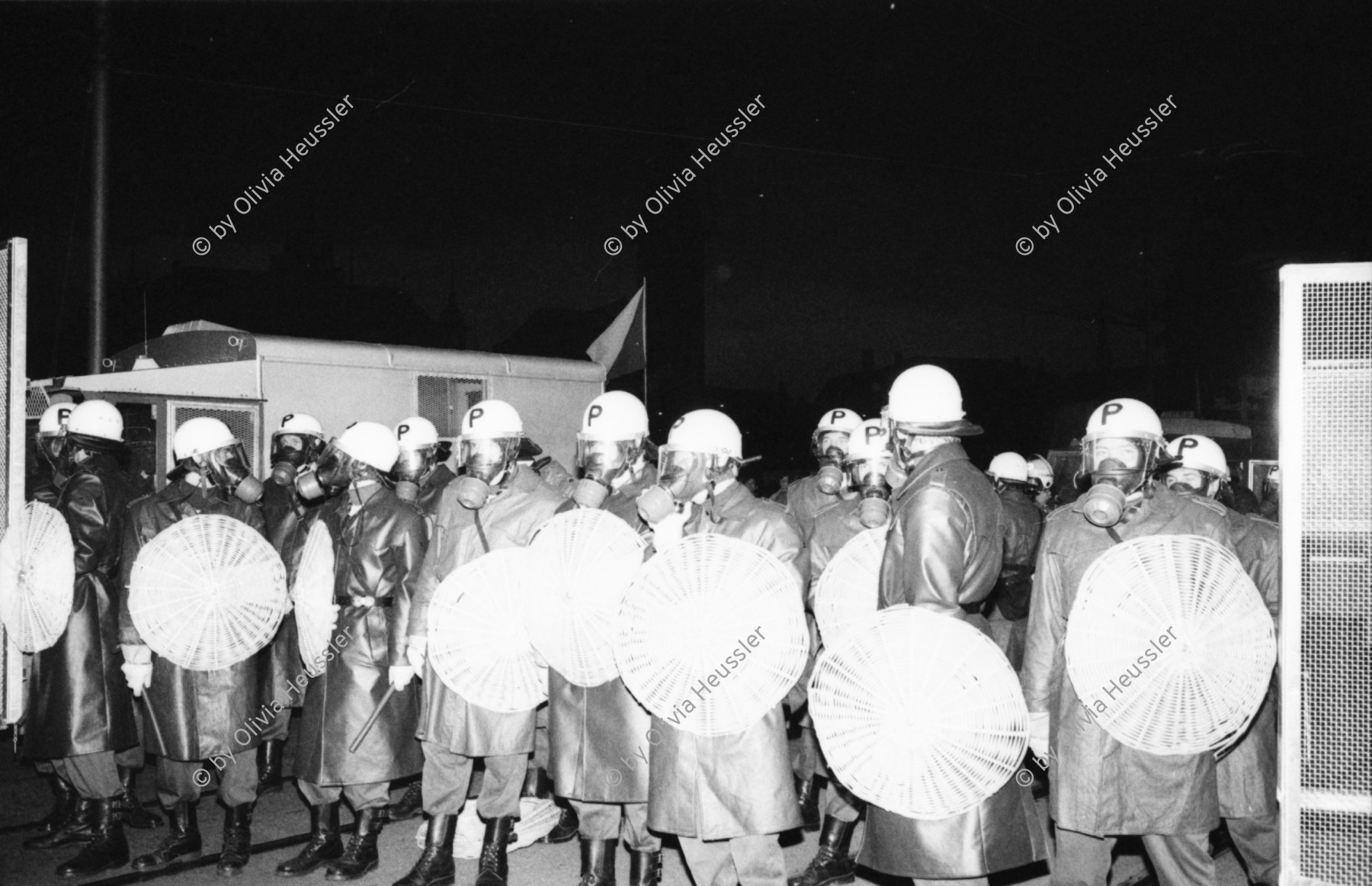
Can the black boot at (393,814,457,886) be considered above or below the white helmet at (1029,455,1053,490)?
below

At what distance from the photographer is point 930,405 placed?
427cm

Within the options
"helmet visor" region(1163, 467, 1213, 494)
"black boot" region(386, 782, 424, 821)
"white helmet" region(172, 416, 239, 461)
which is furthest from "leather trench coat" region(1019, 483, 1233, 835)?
"white helmet" region(172, 416, 239, 461)

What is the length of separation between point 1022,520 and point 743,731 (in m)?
3.41

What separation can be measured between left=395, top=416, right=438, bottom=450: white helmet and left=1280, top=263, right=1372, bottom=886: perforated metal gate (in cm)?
509

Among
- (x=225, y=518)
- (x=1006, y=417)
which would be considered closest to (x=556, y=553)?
(x=225, y=518)

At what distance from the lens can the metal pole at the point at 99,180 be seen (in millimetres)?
10664

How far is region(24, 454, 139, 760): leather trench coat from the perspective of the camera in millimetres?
6023

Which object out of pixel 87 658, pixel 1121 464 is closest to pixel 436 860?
pixel 87 658

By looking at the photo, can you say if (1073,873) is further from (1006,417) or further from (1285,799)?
(1006,417)

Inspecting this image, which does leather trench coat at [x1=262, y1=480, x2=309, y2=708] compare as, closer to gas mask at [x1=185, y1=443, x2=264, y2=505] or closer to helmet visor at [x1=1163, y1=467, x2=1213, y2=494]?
gas mask at [x1=185, y1=443, x2=264, y2=505]

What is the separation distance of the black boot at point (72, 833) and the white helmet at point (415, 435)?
2799 mm

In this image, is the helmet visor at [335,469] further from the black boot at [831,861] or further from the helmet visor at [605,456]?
the black boot at [831,861]

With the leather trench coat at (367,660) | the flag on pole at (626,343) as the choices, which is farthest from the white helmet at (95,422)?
the flag on pole at (626,343)

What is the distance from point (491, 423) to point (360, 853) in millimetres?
2482
